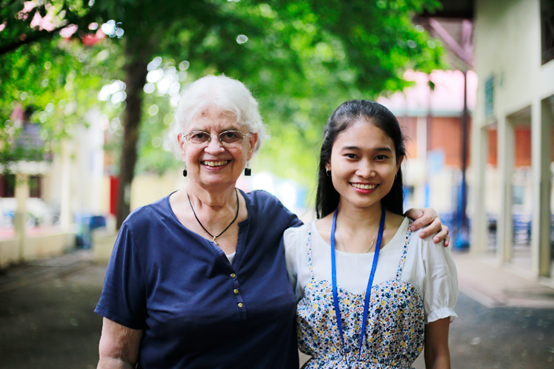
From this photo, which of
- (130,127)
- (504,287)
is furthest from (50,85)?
(504,287)

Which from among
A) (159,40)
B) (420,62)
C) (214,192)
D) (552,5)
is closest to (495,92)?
(552,5)

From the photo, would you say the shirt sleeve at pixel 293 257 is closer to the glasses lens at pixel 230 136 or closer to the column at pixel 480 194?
the glasses lens at pixel 230 136

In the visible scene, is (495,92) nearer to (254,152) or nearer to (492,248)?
(492,248)

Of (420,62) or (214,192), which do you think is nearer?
(214,192)

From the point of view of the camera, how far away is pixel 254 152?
2547mm

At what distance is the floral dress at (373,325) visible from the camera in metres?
2.05

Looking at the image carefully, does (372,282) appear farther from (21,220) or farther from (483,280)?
(21,220)

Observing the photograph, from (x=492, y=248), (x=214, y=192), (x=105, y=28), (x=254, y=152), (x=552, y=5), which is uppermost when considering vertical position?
(x=552, y=5)

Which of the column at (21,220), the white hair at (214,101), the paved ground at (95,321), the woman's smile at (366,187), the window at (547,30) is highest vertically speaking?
the window at (547,30)

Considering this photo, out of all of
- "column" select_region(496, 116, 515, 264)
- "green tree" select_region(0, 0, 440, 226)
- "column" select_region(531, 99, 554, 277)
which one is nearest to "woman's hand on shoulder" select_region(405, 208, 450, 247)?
"green tree" select_region(0, 0, 440, 226)

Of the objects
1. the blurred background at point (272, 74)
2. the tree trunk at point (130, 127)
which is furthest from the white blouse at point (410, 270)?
the tree trunk at point (130, 127)

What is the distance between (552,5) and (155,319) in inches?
386

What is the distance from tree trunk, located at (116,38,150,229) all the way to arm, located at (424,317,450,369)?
1014 centimetres

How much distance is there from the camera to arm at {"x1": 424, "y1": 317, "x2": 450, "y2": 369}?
211cm
